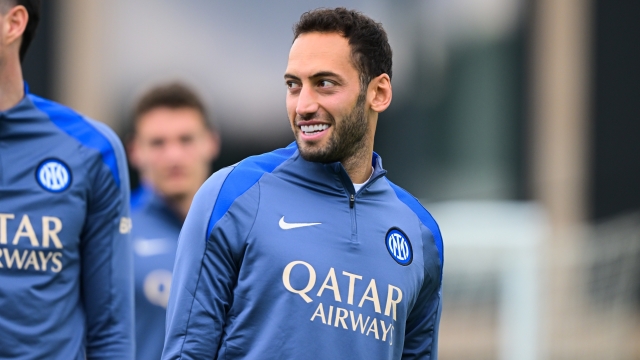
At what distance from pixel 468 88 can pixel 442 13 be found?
2.99ft

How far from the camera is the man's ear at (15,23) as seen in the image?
376 centimetres

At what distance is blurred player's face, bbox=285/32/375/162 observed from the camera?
3.28m

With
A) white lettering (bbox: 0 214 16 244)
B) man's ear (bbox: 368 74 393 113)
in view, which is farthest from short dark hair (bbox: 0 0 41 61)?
man's ear (bbox: 368 74 393 113)

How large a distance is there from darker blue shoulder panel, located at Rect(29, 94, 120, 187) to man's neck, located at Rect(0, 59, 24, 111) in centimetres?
8

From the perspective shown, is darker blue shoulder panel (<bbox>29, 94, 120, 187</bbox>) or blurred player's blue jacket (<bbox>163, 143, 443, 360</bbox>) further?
darker blue shoulder panel (<bbox>29, 94, 120, 187</bbox>)

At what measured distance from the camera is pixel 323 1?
11836 millimetres

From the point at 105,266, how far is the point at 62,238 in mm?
234

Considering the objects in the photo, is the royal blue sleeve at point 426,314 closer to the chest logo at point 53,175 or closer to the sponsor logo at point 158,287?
the chest logo at point 53,175

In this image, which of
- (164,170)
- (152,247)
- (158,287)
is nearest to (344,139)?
(158,287)

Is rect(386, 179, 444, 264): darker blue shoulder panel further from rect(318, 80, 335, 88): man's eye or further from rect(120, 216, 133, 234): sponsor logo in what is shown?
rect(120, 216, 133, 234): sponsor logo

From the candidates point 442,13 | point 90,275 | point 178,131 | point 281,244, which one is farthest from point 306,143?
point 442,13

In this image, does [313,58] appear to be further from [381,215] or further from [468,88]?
[468,88]

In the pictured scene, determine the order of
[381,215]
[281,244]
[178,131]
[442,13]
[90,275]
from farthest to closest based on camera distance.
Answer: [442,13]
[178,131]
[90,275]
[381,215]
[281,244]

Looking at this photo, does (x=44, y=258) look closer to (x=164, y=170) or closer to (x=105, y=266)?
(x=105, y=266)
